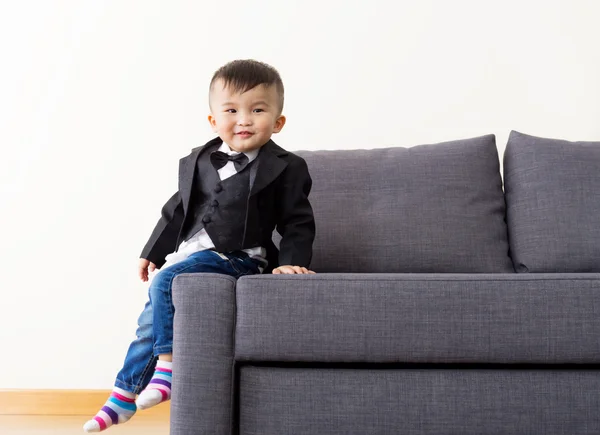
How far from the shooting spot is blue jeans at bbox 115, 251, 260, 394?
168cm

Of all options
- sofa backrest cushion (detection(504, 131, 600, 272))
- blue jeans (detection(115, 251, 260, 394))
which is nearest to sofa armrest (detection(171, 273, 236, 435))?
blue jeans (detection(115, 251, 260, 394))

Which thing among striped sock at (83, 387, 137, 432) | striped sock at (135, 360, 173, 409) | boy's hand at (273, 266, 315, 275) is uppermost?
boy's hand at (273, 266, 315, 275)

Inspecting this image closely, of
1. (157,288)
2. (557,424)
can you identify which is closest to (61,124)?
(157,288)

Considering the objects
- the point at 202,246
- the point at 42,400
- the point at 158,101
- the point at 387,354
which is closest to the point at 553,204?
the point at 387,354

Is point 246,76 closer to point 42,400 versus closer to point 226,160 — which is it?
point 226,160

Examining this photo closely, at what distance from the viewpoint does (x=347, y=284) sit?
1.59 metres

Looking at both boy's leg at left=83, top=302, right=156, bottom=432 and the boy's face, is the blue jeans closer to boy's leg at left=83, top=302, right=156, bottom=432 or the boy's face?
boy's leg at left=83, top=302, right=156, bottom=432

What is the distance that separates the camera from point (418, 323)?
1.57 metres

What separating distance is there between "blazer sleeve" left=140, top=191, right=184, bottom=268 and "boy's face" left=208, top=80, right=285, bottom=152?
224 mm

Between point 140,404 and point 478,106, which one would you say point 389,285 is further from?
point 478,106

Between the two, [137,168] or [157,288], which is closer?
[157,288]

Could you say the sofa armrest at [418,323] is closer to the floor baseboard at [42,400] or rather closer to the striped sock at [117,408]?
the striped sock at [117,408]

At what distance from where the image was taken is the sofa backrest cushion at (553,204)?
217cm

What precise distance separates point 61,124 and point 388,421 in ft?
5.98
